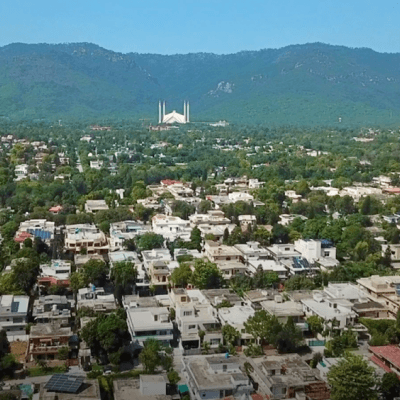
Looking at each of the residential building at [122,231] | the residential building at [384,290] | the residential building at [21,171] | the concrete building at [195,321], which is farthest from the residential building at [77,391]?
the residential building at [21,171]

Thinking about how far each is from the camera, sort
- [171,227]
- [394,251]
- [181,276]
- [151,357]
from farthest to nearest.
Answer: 1. [171,227]
2. [394,251]
3. [181,276]
4. [151,357]

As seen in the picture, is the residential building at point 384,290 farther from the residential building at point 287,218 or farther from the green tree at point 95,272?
Answer: the residential building at point 287,218

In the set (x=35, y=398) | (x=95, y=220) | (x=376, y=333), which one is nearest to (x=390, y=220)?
(x=95, y=220)

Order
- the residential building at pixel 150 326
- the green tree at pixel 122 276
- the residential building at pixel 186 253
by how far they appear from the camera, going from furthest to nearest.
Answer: the residential building at pixel 186 253, the green tree at pixel 122 276, the residential building at pixel 150 326

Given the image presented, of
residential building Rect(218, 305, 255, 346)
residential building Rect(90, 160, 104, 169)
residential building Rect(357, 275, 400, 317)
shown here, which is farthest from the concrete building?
residential building Rect(90, 160, 104, 169)

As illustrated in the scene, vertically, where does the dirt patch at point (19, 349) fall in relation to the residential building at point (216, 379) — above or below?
below

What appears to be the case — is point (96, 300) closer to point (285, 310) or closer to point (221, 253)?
point (285, 310)

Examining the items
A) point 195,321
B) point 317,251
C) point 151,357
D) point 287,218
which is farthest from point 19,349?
point 287,218
